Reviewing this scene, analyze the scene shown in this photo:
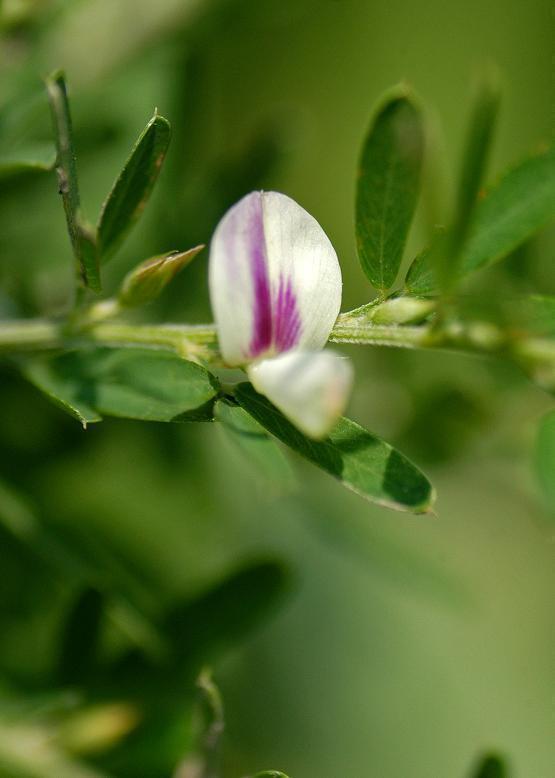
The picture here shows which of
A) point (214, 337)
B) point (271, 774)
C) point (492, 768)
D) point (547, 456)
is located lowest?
point (492, 768)

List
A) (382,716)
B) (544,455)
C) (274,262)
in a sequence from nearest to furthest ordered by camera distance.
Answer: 1. (274,262)
2. (544,455)
3. (382,716)

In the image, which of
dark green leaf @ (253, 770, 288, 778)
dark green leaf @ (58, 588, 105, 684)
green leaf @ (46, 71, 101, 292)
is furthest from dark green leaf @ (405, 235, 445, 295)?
dark green leaf @ (58, 588, 105, 684)

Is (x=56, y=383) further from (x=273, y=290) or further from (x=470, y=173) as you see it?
(x=470, y=173)

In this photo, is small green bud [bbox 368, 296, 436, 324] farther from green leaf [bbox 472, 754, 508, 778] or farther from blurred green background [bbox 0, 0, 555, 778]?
green leaf [bbox 472, 754, 508, 778]

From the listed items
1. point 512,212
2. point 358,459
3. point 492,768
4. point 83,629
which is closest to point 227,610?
point 83,629

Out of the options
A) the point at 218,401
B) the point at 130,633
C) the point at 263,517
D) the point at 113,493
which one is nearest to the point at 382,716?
the point at 263,517

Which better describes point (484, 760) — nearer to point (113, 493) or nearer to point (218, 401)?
point (218, 401)
